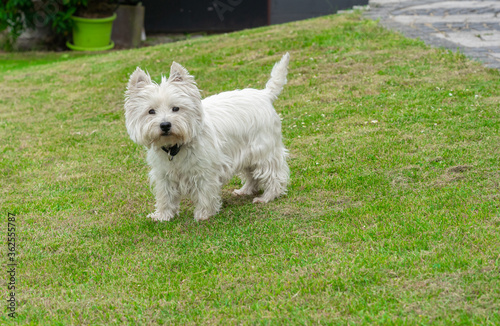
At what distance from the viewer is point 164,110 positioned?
4.52m

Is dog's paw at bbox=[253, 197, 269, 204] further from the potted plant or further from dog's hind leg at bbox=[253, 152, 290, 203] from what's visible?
the potted plant

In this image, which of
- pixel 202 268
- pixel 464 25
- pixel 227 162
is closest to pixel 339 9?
pixel 464 25

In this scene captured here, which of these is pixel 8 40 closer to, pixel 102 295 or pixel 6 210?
pixel 6 210

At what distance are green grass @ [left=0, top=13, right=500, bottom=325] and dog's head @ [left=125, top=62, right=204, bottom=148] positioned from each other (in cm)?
80

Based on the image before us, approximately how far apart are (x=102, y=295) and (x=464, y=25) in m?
9.88

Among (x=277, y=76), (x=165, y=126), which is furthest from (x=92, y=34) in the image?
(x=165, y=126)

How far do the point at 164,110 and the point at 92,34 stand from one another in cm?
1230

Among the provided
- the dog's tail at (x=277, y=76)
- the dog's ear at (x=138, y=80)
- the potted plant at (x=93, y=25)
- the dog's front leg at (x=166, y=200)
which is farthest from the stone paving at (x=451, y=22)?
the potted plant at (x=93, y=25)

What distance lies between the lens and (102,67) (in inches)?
484

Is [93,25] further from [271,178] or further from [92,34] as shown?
[271,178]

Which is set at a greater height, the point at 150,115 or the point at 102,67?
the point at 150,115

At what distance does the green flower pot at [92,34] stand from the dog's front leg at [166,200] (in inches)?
460

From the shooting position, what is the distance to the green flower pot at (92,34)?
15555 millimetres

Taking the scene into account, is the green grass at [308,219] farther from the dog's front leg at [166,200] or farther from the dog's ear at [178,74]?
the dog's ear at [178,74]
